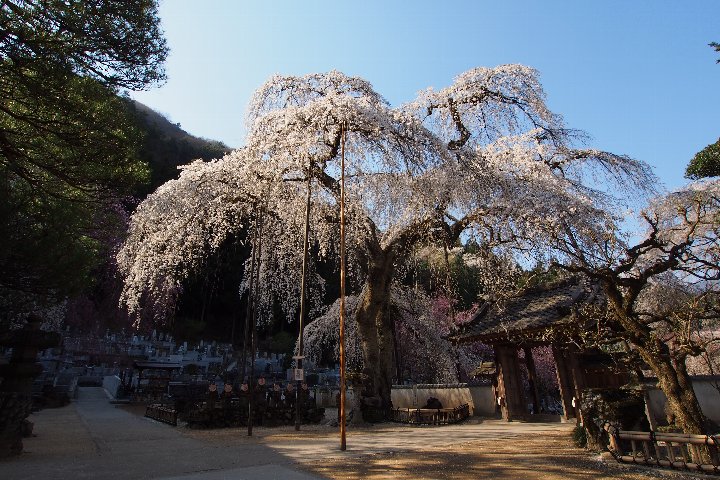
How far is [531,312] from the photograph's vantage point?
38.8 ft

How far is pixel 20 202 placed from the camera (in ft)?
23.0

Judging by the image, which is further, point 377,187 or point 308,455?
point 377,187

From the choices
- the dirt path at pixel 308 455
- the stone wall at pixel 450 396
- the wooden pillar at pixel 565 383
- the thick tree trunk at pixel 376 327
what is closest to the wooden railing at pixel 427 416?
the thick tree trunk at pixel 376 327

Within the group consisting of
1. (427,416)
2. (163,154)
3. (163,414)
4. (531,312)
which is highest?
(163,154)

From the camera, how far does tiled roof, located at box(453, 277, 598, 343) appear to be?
418 inches

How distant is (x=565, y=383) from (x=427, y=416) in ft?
14.1

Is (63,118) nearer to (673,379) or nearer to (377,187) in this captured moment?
(377,187)

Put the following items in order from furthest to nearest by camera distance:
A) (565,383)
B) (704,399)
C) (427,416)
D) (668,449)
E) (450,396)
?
1. (450,396)
2. (427,416)
3. (565,383)
4. (704,399)
5. (668,449)

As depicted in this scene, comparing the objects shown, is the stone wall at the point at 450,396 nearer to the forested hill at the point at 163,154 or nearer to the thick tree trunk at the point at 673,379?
the thick tree trunk at the point at 673,379

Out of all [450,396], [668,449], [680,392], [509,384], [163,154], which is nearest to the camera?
[668,449]

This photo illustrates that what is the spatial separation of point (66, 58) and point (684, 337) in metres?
9.90

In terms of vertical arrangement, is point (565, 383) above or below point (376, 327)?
below

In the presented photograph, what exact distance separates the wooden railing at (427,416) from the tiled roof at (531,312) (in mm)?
2571

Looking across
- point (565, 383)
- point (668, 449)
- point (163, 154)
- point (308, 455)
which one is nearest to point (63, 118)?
point (308, 455)
